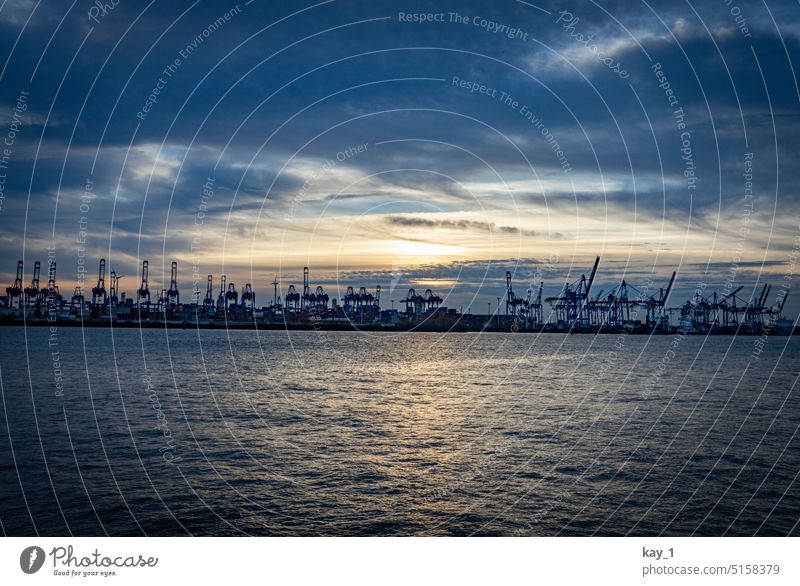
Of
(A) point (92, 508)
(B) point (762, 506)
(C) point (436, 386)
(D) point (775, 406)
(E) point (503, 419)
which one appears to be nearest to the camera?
(A) point (92, 508)

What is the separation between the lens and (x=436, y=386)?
6219 centimetres

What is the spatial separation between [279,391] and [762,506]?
135 ft

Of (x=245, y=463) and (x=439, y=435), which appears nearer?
(x=245, y=463)

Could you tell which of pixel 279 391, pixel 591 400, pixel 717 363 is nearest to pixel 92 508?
pixel 279 391

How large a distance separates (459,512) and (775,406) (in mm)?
39499

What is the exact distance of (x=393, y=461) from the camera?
26531mm

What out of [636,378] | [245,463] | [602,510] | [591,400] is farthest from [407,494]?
[636,378]

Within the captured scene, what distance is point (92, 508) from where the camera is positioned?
19.0m

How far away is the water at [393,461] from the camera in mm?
18609

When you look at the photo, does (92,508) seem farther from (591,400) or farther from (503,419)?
(591,400)

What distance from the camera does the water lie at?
733 inches

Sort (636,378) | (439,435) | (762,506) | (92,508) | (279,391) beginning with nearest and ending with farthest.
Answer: (92,508)
(762,506)
(439,435)
(279,391)
(636,378)
